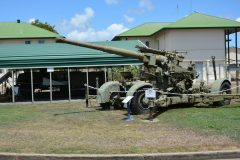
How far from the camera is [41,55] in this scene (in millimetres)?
27609

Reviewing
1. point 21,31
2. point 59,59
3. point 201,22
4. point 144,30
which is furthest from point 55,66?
point 21,31

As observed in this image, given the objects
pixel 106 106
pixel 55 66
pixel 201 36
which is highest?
pixel 201 36

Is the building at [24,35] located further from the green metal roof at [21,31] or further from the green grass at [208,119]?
the green grass at [208,119]

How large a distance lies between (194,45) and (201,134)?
38908 millimetres

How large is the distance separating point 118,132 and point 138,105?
507 centimetres

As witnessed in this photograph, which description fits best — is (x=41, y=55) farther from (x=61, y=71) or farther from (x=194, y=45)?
(x=194, y=45)

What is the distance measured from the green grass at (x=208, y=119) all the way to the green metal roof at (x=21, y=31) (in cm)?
4486

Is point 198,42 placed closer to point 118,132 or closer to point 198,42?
point 198,42

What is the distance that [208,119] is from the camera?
607 inches

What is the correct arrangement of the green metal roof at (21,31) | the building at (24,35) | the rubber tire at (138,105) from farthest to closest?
the green metal roof at (21,31) < the building at (24,35) < the rubber tire at (138,105)

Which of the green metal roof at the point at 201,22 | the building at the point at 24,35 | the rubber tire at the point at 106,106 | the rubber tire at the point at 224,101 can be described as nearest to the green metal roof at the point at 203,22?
the green metal roof at the point at 201,22

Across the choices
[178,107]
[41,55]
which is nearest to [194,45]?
[41,55]

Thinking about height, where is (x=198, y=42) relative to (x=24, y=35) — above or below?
below

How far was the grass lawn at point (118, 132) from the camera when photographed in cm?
1068
